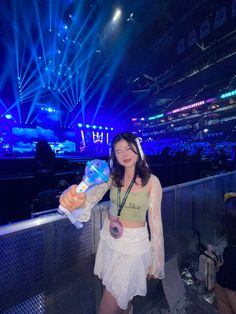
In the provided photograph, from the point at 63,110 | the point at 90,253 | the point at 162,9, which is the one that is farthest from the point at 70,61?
the point at 90,253

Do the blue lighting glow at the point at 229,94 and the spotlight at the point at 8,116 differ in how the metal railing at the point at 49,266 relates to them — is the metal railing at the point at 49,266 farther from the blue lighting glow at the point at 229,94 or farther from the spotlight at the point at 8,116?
the blue lighting glow at the point at 229,94

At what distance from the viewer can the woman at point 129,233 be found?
4.73 feet

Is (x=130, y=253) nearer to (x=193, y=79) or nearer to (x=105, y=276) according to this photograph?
(x=105, y=276)

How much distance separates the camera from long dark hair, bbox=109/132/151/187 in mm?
1579

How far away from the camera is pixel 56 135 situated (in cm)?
1511

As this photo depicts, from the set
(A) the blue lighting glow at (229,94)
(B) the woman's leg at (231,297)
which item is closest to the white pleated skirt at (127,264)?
(B) the woman's leg at (231,297)

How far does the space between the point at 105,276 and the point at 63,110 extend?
16.2 meters

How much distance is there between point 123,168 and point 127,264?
84 centimetres

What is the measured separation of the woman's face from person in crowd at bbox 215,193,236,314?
142cm

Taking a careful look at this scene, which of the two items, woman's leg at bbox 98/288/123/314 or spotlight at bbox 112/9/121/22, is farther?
spotlight at bbox 112/9/121/22

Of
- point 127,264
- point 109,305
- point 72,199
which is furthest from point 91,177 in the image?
point 109,305

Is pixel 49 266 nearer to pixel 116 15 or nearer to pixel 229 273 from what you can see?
pixel 229 273

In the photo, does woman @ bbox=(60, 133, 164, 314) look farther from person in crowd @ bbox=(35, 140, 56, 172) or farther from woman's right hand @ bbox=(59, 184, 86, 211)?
person in crowd @ bbox=(35, 140, 56, 172)

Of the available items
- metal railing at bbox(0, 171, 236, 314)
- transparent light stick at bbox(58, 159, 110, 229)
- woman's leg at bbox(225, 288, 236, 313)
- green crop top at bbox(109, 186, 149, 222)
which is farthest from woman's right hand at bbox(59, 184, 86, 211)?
woman's leg at bbox(225, 288, 236, 313)
